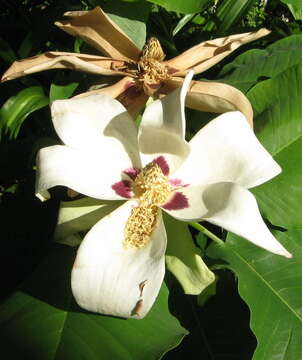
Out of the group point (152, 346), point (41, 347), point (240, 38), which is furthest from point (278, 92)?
point (41, 347)

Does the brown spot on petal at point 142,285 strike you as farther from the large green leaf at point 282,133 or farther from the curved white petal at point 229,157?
the large green leaf at point 282,133

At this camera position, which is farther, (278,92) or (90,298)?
(278,92)

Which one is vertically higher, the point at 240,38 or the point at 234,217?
the point at 240,38

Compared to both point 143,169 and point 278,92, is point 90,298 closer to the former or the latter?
point 143,169

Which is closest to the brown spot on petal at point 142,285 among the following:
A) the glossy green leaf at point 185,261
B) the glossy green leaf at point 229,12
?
the glossy green leaf at point 185,261

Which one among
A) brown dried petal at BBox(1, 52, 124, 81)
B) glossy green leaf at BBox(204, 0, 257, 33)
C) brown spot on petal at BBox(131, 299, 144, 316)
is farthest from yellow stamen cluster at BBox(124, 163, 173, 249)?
glossy green leaf at BBox(204, 0, 257, 33)

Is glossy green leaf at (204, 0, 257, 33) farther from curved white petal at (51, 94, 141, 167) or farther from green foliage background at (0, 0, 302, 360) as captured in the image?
curved white petal at (51, 94, 141, 167)
